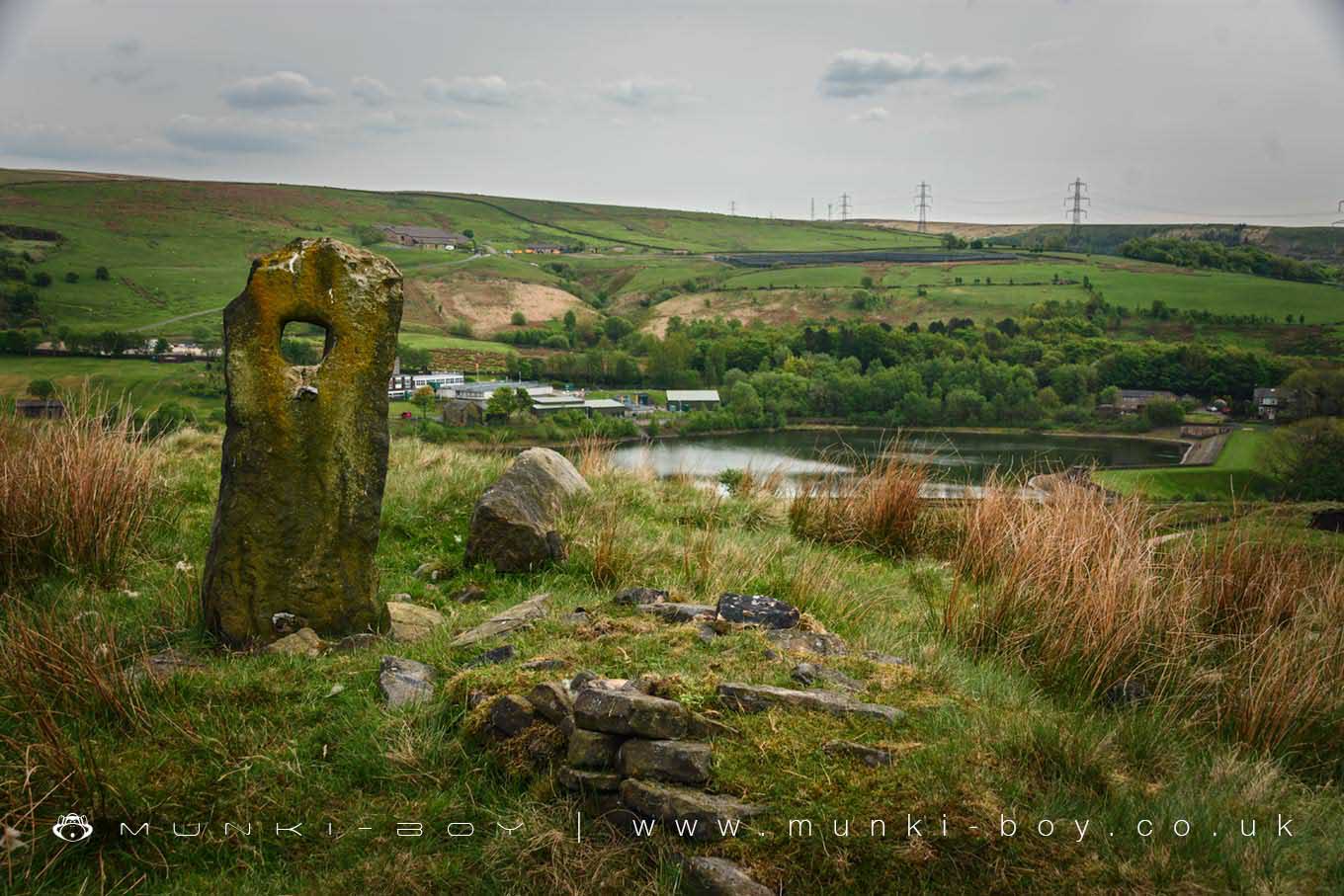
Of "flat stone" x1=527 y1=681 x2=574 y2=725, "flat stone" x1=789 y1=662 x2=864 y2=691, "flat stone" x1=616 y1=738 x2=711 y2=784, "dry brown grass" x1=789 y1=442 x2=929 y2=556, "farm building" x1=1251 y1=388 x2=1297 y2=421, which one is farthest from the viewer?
"farm building" x1=1251 y1=388 x2=1297 y2=421

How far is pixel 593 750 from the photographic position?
4031mm

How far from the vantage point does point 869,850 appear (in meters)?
3.56

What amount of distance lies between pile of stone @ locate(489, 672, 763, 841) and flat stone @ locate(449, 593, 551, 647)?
139 centimetres

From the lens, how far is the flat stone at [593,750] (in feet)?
13.2

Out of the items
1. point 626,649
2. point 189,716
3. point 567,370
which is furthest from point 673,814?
point 567,370

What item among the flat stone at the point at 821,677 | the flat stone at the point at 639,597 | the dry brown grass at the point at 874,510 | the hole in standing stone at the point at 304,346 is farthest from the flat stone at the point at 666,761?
the dry brown grass at the point at 874,510

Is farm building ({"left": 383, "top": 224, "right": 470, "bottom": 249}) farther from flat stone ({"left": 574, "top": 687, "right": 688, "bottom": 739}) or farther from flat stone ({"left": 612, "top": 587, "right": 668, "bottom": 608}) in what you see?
flat stone ({"left": 574, "top": 687, "right": 688, "bottom": 739})

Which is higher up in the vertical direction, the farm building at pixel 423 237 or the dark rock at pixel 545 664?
the farm building at pixel 423 237

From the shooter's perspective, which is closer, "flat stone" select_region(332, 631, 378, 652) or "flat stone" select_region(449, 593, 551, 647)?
"flat stone" select_region(449, 593, 551, 647)

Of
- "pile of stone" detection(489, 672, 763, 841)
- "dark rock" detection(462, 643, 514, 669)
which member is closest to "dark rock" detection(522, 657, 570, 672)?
"dark rock" detection(462, 643, 514, 669)

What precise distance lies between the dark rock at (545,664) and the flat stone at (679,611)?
108 centimetres

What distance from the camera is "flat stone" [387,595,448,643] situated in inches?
254

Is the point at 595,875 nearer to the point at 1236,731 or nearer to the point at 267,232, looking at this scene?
the point at 1236,731

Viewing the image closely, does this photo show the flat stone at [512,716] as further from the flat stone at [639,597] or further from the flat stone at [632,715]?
the flat stone at [639,597]
